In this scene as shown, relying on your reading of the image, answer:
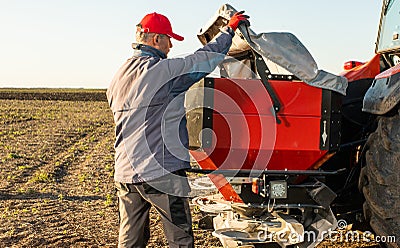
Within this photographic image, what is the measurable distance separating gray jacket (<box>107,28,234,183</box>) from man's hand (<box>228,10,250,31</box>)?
32 cm

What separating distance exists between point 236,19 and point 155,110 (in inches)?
39.3

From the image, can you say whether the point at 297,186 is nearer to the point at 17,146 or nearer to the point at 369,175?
the point at 369,175

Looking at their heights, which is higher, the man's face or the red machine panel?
the man's face

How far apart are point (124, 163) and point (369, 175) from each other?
1779mm

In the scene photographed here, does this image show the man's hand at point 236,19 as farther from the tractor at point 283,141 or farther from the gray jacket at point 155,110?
the gray jacket at point 155,110

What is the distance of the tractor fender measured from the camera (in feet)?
13.0

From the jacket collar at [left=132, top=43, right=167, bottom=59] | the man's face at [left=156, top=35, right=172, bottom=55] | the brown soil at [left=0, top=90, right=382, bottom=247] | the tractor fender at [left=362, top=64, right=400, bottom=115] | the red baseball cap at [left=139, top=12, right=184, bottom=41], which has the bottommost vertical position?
the brown soil at [left=0, top=90, right=382, bottom=247]

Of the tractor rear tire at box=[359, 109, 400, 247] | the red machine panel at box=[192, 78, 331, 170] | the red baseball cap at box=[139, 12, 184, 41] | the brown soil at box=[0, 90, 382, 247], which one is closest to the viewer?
the tractor rear tire at box=[359, 109, 400, 247]

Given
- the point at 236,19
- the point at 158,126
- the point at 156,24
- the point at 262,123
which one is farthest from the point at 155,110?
the point at 236,19

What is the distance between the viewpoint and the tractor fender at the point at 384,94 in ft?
13.0

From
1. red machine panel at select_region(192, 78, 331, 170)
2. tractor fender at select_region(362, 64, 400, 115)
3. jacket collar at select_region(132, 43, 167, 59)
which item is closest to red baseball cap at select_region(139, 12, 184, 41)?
jacket collar at select_region(132, 43, 167, 59)

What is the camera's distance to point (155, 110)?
4055mm

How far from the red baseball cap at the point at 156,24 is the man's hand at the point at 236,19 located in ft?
1.65

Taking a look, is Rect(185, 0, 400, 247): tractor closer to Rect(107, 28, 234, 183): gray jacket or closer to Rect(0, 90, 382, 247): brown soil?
Rect(107, 28, 234, 183): gray jacket
